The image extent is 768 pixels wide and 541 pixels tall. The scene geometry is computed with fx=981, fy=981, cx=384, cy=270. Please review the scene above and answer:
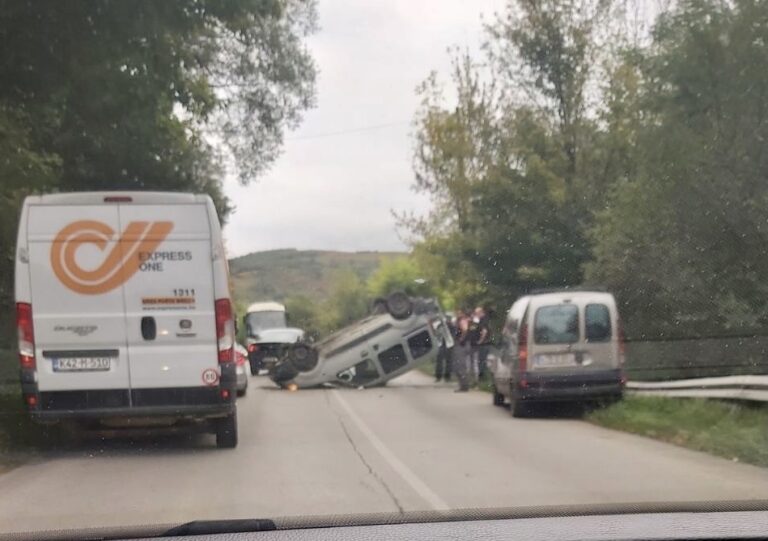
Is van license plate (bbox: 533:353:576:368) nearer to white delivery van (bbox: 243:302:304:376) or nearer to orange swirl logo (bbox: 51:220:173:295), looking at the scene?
white delivery van (bbox: 243:302:304:376)

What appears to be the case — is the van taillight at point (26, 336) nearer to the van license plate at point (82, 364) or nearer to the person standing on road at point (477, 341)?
the van license plate at point (82, 364)

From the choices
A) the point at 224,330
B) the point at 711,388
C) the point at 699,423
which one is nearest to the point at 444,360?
the point at 711,388

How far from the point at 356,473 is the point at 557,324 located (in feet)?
16.7

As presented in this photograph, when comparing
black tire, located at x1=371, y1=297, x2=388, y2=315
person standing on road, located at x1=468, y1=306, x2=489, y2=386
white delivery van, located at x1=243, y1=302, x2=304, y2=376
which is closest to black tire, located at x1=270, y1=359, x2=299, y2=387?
white delivery van, located at x1=243, y1=302, x2=304, y2=376

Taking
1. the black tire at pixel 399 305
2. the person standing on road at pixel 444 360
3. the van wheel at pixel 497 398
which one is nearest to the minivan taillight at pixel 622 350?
the person standing on road at pixel 444 360

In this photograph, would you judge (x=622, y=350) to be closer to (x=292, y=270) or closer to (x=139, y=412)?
(x=292, y=270)

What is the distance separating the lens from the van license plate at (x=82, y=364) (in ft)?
29.8

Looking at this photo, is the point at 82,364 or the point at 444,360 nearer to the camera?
the point at 82,364

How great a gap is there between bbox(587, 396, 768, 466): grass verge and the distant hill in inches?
138

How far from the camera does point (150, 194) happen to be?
935 cm

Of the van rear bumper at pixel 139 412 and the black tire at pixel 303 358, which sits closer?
the van rear bumper at pixel 139 412

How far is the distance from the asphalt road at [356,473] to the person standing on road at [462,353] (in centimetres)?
116

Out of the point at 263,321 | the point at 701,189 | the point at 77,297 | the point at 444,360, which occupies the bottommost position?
the point at 444,360

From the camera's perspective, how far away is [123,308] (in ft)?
30.2
